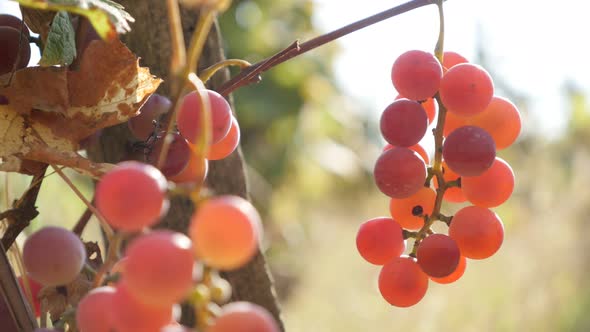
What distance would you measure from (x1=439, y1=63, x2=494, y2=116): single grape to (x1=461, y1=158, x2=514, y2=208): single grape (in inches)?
1.4

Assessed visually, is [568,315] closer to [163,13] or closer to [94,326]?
[163,13]

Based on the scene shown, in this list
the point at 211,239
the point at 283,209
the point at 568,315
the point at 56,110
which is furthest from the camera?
the point at 283,209

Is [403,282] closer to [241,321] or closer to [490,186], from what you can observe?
[490,186]

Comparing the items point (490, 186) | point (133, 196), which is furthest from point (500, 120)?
point (133, 196)

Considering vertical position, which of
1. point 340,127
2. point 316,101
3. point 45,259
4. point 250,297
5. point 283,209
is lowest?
point 283,209

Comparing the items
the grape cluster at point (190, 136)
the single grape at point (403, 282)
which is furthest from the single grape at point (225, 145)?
the single grape at point (403, 282)

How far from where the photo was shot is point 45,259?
0.94 feet

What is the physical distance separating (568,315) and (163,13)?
10.8ft

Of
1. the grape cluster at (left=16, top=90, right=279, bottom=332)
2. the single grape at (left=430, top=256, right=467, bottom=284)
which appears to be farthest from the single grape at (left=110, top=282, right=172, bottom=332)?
the single grape at (left=430, top=256, right=467, bottom=284)

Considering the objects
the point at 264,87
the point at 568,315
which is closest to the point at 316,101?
the point at 264,87

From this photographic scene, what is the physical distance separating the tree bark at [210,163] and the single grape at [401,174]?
0.19m

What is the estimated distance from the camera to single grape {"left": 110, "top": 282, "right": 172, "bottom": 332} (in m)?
0.22

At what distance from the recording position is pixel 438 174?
41 cm

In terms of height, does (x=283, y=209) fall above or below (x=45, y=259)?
below
